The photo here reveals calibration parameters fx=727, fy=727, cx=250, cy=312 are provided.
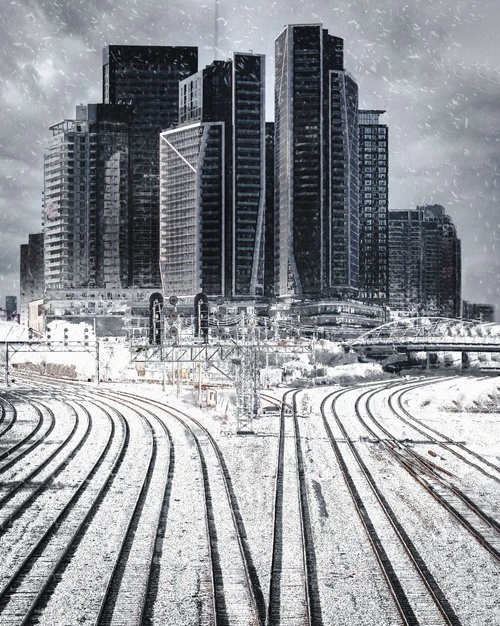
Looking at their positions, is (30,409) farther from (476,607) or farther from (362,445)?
(476,607)

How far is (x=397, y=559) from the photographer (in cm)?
1819

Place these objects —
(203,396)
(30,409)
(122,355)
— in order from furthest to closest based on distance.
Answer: (122,355) → (203,396) → (30,409)

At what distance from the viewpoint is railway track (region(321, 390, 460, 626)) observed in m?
14.9

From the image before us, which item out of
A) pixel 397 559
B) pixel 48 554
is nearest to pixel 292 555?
pixel 397 559

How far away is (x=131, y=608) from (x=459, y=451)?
23.2 meters

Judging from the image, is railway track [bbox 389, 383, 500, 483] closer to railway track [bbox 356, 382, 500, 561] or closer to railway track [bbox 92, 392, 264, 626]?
railway track [bbox 356, 382, 500, 561]

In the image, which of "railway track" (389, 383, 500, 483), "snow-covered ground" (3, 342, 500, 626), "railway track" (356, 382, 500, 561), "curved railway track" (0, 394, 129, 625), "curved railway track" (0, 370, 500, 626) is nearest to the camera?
"curved railway track" (0, 370, 500, 626)

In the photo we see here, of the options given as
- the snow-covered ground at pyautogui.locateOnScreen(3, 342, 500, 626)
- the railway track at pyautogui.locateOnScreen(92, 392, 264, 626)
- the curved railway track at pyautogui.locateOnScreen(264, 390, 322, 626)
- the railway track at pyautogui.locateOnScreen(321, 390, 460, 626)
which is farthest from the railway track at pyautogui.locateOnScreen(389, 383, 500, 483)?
the railway track at pyautogui.locateOnScreen(92, 392, 264, 626)

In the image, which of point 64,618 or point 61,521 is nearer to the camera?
point 64,618

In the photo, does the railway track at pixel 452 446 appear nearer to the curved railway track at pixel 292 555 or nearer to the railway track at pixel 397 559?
the railway track at pixel 397 559

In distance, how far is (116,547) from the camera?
18.9m

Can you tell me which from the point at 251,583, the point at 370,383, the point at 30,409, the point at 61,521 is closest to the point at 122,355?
the point at 370,383

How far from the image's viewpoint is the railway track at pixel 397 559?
14.9 m

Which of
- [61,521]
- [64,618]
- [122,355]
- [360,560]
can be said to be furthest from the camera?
[122,355]
